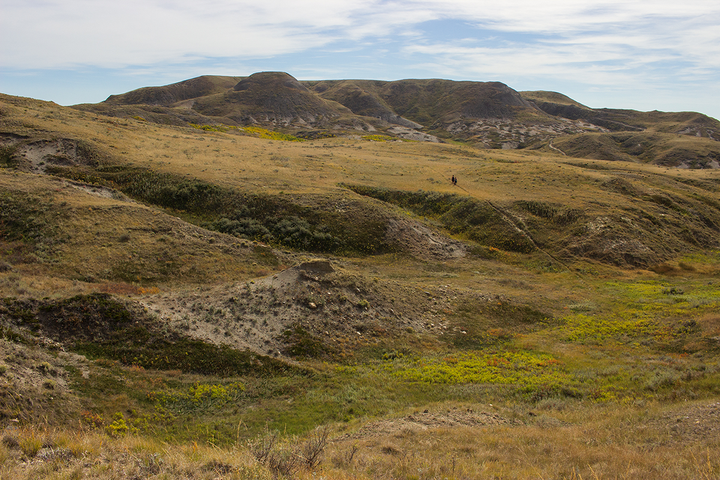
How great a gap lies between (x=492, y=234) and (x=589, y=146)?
103259 mm

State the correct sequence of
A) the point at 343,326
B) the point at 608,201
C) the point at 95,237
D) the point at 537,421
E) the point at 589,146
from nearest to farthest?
1. the point at 537,421
2. the point at 343,326
3. the point at 95,237
4. the point at 608,201
5. the point at 589,146

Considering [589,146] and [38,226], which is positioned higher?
[589,146]

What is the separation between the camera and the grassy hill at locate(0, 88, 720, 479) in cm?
980

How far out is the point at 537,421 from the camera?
12742 mm

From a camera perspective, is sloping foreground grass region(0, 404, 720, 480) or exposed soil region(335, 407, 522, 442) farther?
exposed soil region(335, 407, 522, 442)

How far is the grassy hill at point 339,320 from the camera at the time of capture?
32.1ft

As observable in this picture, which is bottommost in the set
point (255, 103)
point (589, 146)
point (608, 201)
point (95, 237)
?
point (95, 237)

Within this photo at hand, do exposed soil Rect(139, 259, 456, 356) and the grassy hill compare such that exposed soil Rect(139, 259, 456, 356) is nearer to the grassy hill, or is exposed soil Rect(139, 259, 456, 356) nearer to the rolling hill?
the grassy hill

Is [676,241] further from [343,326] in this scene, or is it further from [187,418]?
[187,418]

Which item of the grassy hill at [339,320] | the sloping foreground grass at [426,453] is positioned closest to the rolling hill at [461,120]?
the grassy hill at [339,320]

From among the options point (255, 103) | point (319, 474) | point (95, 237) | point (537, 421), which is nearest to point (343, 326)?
point (537, 421)

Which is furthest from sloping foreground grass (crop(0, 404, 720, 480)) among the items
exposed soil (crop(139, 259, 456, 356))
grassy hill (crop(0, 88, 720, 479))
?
exposed soil (crop(139, 259, 456, 356))

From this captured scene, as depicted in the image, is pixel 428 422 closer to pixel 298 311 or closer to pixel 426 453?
pixel 426 453

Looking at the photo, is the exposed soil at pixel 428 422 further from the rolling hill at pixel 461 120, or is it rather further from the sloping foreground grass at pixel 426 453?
the rolling hill at pixel 461 120
